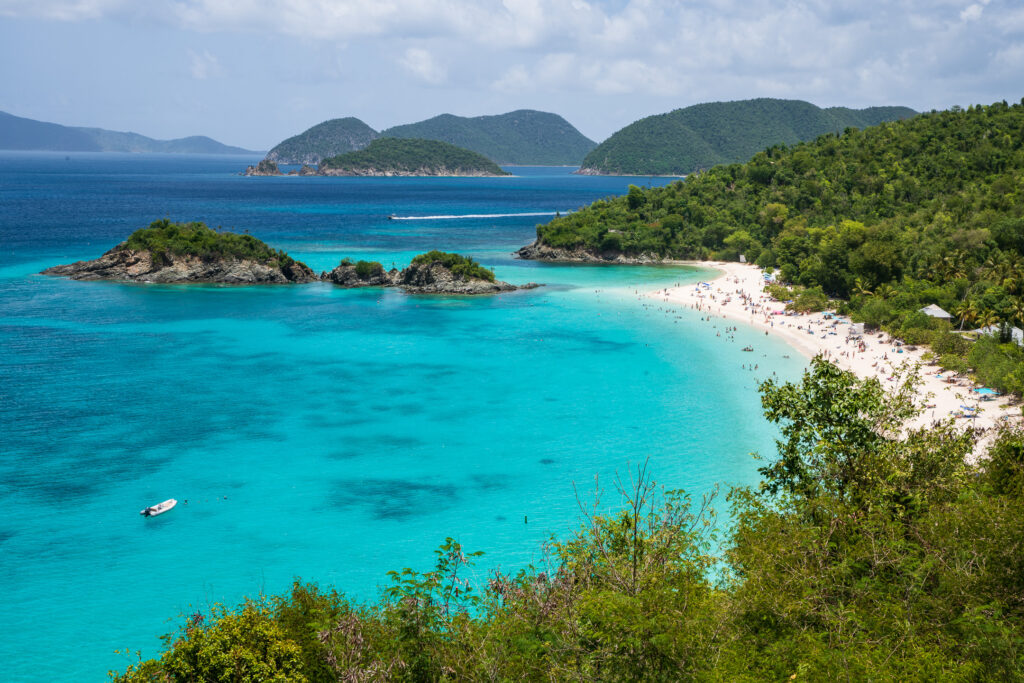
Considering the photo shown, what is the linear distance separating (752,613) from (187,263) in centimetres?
9033

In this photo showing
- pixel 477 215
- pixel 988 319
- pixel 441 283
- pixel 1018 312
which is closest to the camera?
pixel 1018 312

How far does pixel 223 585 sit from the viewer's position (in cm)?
2688

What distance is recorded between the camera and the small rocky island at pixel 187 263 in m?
90.2

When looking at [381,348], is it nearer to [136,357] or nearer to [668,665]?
[136,357]

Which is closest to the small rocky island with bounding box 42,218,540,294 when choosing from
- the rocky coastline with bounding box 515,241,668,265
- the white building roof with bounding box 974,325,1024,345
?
the rocky coastline with bounding box 515,241,668,265

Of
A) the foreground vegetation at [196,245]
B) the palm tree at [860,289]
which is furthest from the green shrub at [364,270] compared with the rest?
the palm tree at [860,289]

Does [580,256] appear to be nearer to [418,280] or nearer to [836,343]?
[418,280]

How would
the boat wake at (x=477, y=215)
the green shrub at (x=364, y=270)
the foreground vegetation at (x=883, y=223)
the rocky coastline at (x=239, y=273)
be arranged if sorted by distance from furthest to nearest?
the boat wake at (x=477, y=215) < the green shrub at (x=364, y=270) < the rocky coastline at (x=239, y=273) < the foreground vegetation at (x=883, y=223)

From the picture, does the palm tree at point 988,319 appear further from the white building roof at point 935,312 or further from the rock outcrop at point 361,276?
the rock outcrop at point 361,276

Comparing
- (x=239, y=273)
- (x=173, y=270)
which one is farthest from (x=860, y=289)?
(x=173, y=270)

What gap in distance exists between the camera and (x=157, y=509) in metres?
31.9

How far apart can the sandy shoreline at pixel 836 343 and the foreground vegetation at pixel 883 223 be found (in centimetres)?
180

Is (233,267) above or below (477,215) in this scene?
below

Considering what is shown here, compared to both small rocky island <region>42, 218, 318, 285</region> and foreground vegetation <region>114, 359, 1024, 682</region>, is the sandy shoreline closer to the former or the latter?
foreground vegetation <region>114, 359, 1024, 682</region>
